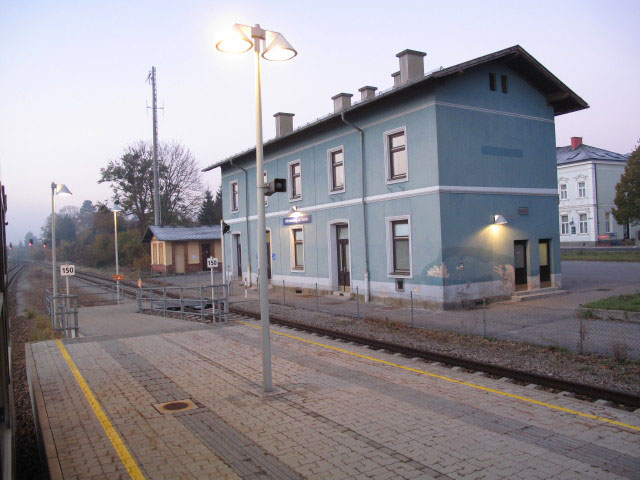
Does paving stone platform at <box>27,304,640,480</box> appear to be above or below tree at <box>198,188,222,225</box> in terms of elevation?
below

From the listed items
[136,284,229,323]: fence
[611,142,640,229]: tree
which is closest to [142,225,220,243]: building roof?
[136,284,229,323]: fence

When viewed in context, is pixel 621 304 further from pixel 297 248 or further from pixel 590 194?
pixel 590 194

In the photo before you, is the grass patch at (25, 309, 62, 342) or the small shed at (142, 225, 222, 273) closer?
the grass patch at (25, 309, 62, 342)

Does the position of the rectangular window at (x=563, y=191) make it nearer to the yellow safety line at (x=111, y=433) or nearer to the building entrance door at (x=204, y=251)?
the building entrance door at (x=204, y=251)

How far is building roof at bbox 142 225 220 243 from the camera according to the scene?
4198 centimetres

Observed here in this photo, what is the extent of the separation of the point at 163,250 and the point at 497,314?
3326 centimetres

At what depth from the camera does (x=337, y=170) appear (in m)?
21.7

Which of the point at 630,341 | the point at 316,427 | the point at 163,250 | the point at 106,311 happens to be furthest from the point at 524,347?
the point at 163,250

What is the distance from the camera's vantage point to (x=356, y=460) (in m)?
5.28

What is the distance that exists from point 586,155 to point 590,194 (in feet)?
13.9

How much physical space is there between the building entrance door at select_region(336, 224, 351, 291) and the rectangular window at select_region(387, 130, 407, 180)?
151 inches

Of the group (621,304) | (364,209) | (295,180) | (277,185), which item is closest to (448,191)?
(364,209)

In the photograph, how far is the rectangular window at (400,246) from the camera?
18.0 meters

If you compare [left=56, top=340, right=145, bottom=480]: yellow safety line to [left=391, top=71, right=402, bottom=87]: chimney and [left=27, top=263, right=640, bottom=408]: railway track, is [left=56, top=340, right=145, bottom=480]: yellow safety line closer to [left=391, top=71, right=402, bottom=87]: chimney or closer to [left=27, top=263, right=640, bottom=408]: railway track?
[left=27, top=263, right=640, bottom=408]: railway track
